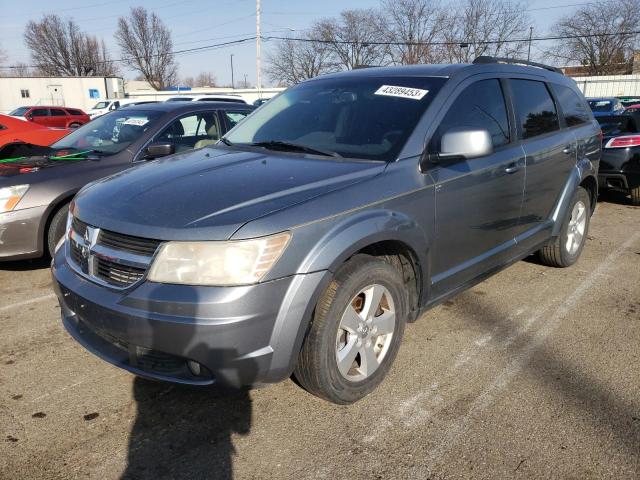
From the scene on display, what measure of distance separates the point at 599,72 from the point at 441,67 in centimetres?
5747

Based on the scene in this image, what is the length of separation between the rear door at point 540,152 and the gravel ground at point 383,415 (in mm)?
800

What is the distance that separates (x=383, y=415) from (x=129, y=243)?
4.97 ft

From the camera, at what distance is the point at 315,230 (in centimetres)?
232

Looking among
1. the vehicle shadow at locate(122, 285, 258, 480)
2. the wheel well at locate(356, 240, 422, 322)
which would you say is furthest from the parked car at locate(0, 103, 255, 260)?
the wheel well at locate(356, 240, 422, 322)

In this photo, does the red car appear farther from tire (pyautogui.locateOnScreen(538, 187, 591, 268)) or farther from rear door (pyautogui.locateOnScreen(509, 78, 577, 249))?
rear door (pyautogui.locateOnScreen(509, 78, 577, 249))

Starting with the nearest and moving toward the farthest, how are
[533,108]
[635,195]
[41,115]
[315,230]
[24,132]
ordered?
[315,230], [533,108], [635,195], [24,132], [41,115]

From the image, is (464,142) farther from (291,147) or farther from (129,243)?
(129,243)

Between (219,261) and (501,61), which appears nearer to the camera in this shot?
(219,261)

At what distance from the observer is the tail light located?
7.55 m

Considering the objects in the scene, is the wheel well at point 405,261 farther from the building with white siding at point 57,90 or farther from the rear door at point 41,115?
the building with white siding at point 57,90

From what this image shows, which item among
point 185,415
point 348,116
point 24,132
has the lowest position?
point 185,415

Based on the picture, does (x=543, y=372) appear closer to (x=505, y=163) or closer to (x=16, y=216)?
(x=505, y=163)

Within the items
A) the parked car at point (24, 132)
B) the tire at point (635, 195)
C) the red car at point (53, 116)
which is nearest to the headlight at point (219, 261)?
the parked car at point (24, 132)

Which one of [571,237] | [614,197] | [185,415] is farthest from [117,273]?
[614,197]
